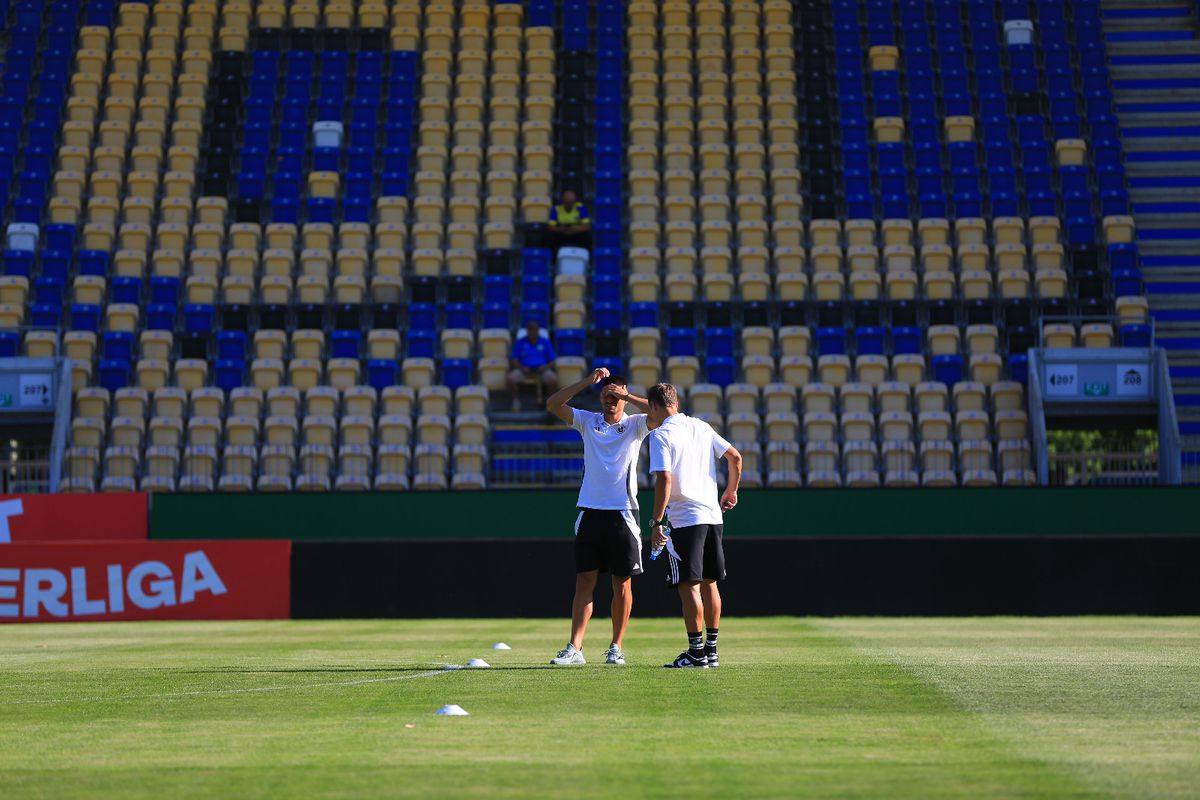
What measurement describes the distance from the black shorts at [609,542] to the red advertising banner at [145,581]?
445 inches

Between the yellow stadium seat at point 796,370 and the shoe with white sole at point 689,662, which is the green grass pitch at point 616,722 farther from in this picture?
the yellow stadium seat at point 796,370

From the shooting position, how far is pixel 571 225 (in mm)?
33156

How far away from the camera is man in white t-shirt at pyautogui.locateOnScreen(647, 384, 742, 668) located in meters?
12.2

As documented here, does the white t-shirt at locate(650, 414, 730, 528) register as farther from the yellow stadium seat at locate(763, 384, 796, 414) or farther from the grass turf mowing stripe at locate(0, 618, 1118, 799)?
the yellow stadium seat at locate(763, 384, 796, 414)

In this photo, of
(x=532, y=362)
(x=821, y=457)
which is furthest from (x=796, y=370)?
(x=532, y=362)

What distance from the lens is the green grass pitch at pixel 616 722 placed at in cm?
677

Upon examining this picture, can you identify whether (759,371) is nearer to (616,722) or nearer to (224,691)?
(224,691)

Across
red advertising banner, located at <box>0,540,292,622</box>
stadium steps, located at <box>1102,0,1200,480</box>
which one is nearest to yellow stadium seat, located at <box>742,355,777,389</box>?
stadium steps, located at <box>1102,0,1200,480</box>

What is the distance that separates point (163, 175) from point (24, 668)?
77.1ft

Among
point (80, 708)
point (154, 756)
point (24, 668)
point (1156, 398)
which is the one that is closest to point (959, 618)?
point (1156, 398)

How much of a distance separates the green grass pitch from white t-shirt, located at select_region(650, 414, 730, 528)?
1.21 m

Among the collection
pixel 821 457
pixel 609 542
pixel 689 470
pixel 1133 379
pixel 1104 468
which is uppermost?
pixel 1133 379

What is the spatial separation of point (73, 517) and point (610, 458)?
16.1 metres

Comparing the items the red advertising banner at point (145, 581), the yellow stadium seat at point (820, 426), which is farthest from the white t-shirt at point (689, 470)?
the yellow stadium seat at point (820, 426)
